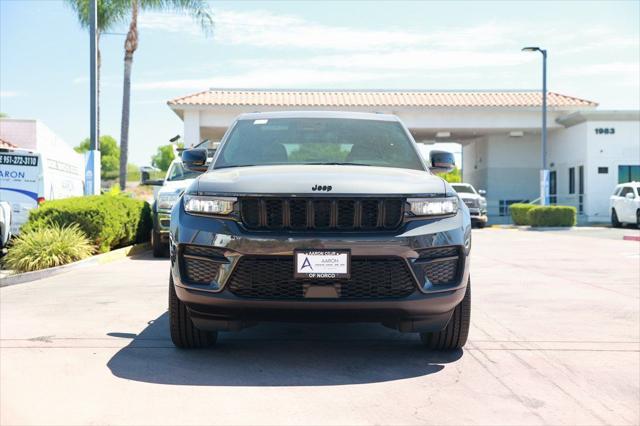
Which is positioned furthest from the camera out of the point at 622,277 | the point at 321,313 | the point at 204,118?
the point at 204,118

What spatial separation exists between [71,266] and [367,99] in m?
25.3

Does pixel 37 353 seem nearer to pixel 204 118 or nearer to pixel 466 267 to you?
pixel 466 267

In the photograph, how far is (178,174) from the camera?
48.3 ft

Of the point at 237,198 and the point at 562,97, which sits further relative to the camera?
the point at 562,97

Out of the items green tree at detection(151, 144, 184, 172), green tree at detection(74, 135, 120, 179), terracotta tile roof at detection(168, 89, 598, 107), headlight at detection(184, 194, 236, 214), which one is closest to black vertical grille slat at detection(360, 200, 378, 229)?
headlight at detection(184, 194, 236, 214)

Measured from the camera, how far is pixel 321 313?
4.47 meters

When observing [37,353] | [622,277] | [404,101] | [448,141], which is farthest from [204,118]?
[37,353]

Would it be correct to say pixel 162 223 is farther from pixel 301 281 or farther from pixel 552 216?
pixel 552 216

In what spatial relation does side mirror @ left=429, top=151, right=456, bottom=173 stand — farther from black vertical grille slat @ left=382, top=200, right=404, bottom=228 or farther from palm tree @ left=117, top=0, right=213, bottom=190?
palm tree @ left=117, top=0, right=213, bottom=190

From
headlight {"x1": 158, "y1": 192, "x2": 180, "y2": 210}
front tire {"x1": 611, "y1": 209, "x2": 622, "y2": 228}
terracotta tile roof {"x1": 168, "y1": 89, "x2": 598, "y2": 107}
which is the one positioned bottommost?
front tire {"x1": 611, "y1": 209, "x2": 622, "y2": 228}

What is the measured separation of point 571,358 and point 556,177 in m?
33.6

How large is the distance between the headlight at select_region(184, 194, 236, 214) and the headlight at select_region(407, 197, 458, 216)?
1140 mm

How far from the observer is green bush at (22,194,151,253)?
1266 centimetres

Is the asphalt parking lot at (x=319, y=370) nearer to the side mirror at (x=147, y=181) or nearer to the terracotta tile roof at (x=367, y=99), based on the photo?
the side mirror at (x=147, y=181)
